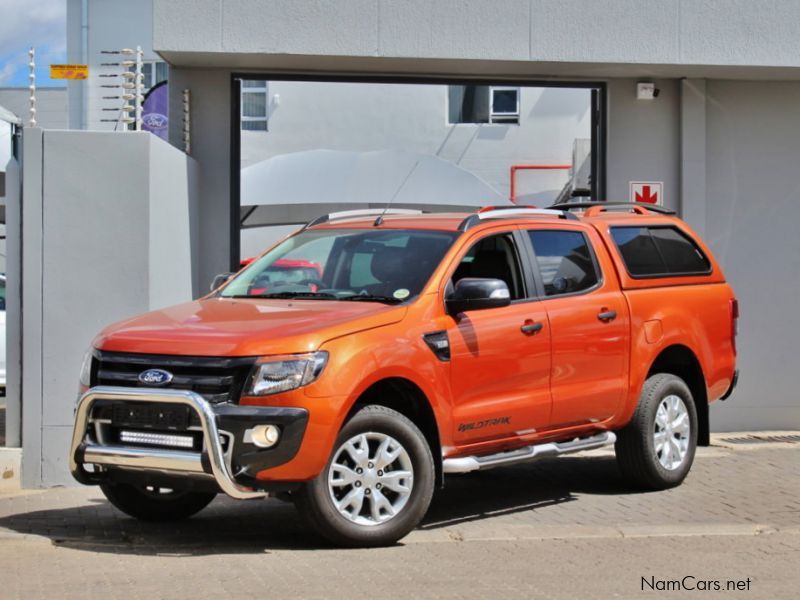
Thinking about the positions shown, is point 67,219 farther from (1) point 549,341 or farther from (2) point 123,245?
(1) point 549,341

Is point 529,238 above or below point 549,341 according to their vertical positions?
above

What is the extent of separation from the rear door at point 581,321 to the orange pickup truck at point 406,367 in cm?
→ 2

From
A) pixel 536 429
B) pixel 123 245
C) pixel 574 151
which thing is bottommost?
pixel 536 429

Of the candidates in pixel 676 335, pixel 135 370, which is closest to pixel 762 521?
pixel 676 335

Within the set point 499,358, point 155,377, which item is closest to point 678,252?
point 499,358

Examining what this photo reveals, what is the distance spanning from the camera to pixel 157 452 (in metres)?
6.77

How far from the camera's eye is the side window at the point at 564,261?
855 centimetres

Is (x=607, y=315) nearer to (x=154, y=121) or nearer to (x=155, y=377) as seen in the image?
(x=155, y=377)

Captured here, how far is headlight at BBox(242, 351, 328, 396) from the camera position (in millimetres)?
6652

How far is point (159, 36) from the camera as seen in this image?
10.8m

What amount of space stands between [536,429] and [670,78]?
213 inches

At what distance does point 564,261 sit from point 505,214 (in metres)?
0.55

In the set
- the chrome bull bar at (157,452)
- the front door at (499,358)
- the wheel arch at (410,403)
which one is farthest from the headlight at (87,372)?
the front door at (499,358)

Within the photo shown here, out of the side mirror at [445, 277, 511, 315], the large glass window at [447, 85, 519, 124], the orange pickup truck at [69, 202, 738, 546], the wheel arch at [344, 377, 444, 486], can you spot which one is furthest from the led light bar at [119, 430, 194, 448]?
the large glass window at [447, 85, 519, 124]
